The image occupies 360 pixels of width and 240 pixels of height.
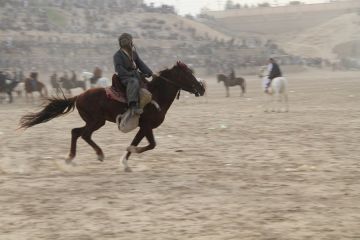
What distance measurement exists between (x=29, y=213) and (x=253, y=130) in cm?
859

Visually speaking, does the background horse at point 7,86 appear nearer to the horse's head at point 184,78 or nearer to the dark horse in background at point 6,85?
A: the dark horse in background at point 6,85

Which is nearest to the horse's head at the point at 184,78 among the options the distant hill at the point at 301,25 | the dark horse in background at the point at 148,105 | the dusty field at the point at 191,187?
the dark horse in background at the point at 148,105

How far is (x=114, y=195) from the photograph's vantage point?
6867mm

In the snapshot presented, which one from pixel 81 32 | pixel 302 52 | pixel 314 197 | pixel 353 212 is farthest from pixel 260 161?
pixel 302 52

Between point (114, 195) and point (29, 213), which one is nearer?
point (29, 213)

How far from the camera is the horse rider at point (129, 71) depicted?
26.8ft

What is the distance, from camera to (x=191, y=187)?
24.0 ft

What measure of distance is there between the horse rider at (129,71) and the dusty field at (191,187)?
1099 mm

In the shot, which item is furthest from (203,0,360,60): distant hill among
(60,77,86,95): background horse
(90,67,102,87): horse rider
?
(90,67,102,87): horse rider

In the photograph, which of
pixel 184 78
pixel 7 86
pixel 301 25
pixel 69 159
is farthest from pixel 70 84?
pixel 301 25

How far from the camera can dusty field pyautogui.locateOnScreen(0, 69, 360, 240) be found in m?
5.40

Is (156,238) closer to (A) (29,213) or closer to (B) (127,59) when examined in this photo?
(A) (29,213)

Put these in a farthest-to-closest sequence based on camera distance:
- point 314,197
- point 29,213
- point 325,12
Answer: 1. point 325,12
2. point 314,197
3. point 29,213

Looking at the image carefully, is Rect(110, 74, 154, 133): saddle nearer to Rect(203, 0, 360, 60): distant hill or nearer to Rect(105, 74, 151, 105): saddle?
Rect(105, 74, 151, 105): saddle
